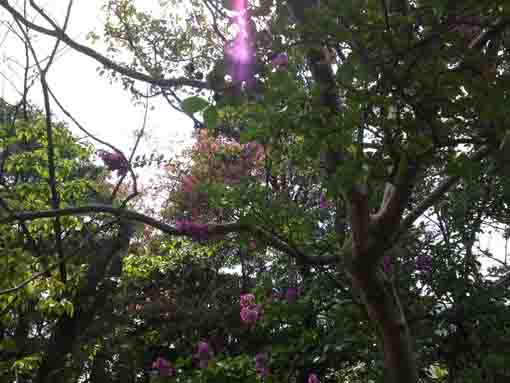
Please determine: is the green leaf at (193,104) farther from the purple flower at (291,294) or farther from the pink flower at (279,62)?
the purple flower at (291,294)

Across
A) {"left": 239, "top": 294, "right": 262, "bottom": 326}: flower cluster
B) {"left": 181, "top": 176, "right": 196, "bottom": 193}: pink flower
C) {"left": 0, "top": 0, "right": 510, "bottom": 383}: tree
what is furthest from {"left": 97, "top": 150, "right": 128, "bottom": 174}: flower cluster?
{"left": 181, "top": 176, "right": 196, "bottom": 193}: pink flower

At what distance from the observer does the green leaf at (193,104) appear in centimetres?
85

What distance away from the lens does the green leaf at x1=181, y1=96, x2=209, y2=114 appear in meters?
0.85

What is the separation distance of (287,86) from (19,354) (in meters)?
3.48

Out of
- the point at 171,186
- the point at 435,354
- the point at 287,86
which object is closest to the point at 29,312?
the point at 435,354

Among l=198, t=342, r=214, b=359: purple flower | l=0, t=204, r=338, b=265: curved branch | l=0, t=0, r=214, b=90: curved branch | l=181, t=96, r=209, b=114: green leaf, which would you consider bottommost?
l=181, t=96, r=209, b=114: green leaf

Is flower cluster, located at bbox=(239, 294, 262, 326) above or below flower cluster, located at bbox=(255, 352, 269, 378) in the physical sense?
above

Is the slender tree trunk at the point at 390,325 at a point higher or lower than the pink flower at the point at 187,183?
lower

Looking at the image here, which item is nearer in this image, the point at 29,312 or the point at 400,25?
the point at 400,25

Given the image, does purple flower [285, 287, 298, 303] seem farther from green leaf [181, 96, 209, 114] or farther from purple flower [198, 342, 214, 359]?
green leaf [181, 96, 209, 114]

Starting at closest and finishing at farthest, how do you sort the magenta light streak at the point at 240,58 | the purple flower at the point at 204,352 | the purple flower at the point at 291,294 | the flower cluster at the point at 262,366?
the magenta light streak at the point at 240,58 < the flower cluster at the point at 262,366 < the purple flower at the point at 291,294 < the purple flower at the point at 204,352

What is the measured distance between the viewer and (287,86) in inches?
49.8

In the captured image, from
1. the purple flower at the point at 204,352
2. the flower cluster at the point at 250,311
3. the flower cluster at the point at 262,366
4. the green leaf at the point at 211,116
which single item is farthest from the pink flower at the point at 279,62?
the purple flower at the point at 204,352

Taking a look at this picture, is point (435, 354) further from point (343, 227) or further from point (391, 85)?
point (391, 85)
